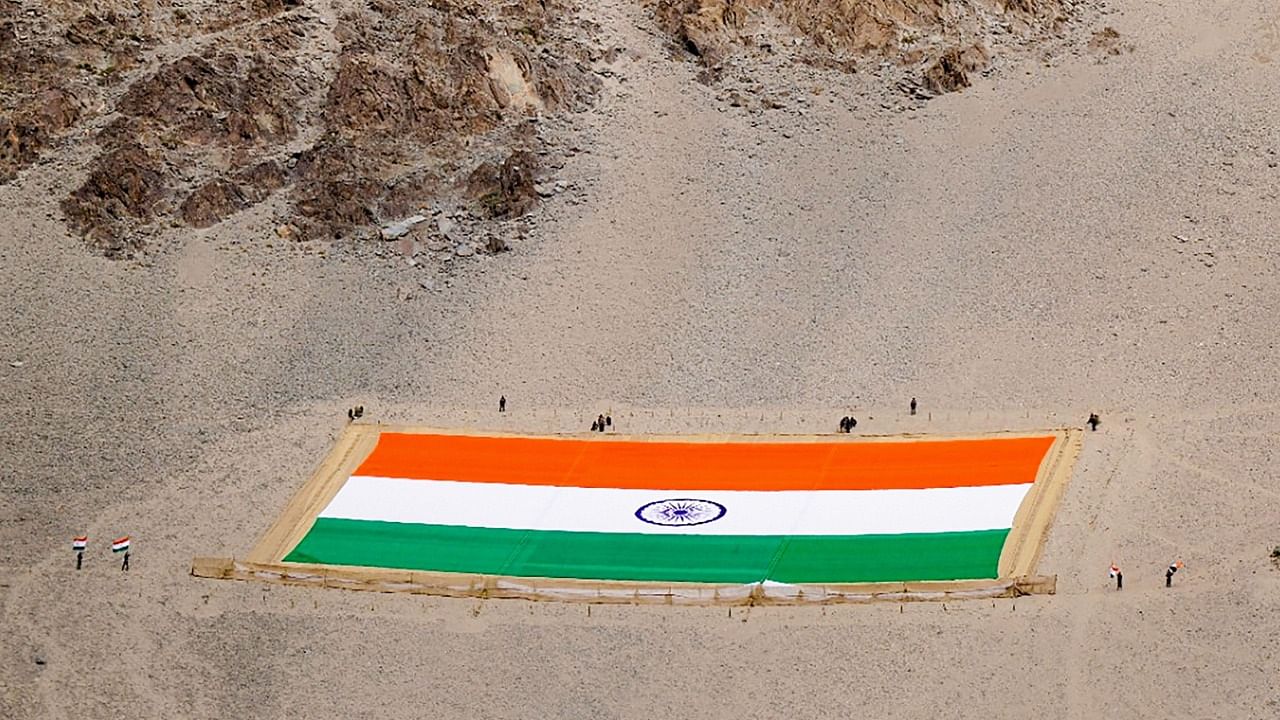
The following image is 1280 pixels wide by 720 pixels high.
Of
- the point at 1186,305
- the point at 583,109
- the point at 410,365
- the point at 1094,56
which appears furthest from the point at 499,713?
the point at 1094,56

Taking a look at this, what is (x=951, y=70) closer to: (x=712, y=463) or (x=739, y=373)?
(x=739, y=373)

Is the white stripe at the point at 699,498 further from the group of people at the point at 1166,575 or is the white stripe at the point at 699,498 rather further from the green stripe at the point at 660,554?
the group of people at the point at 1166,575

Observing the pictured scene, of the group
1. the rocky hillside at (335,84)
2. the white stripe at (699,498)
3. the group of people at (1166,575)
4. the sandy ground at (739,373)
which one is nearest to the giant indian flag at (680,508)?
the white stripe at (699,498)

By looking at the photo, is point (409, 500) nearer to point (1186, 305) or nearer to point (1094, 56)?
point (1186, 305)

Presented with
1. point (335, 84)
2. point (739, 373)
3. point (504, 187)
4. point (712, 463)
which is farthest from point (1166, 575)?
point (335, 84)

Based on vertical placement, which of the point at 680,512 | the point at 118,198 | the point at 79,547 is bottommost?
the point at 79,547

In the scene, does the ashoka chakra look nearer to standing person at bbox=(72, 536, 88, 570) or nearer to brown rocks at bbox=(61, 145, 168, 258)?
standing person at bbox=(72, 536, 88, 570)
